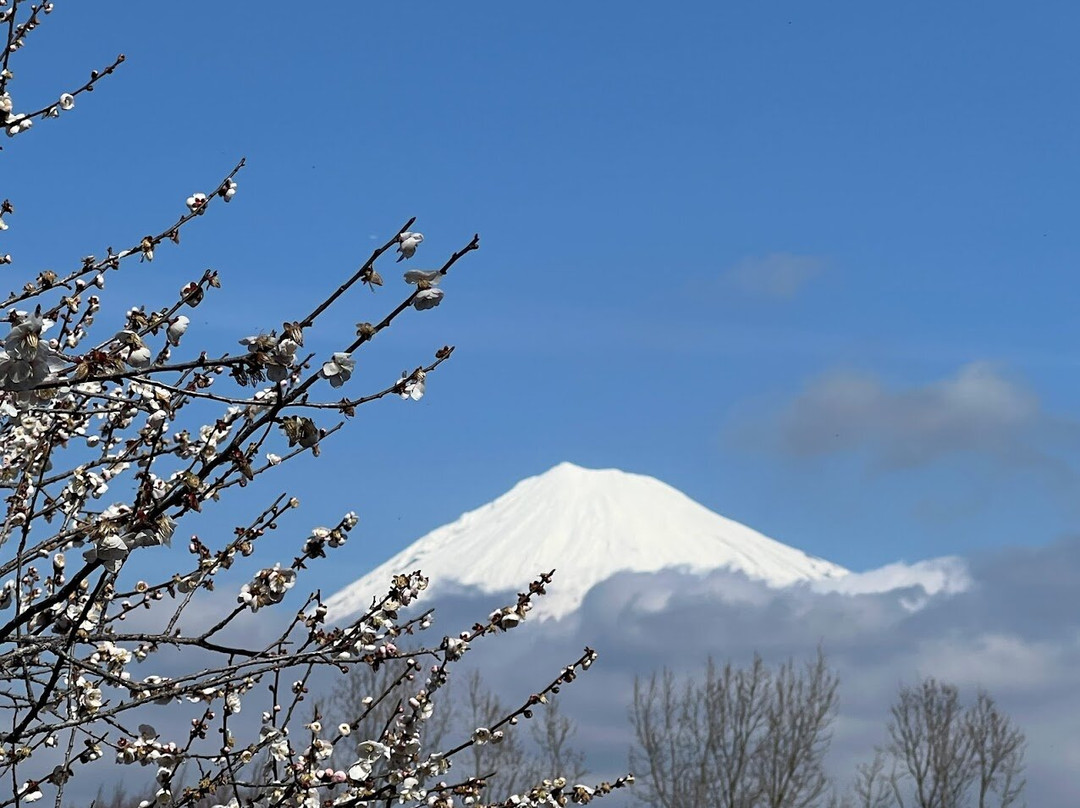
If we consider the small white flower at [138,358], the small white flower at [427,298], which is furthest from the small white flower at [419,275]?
the small white flower at [138,358]

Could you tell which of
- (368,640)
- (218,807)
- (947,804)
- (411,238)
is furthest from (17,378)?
(947,804)

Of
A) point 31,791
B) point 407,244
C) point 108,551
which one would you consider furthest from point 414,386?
point 31,791

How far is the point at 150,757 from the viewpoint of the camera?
4199 millimetres

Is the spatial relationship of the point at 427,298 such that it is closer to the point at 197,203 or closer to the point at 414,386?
the point at 414,386

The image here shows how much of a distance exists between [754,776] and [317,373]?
25008mm

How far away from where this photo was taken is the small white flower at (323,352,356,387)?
2967 millimetres

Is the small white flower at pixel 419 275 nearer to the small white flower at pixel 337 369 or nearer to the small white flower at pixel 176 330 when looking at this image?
the small white flower at pixel 337 369

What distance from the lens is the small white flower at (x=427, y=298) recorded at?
3.08m

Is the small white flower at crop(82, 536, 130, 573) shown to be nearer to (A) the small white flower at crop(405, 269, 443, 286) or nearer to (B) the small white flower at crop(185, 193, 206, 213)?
(A) the small white flower at crop(405, 269, 443, 286)

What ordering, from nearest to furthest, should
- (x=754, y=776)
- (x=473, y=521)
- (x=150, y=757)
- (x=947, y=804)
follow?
(x=150, y=757) < (x=754, y=776) < (x=947, y=804) < (x=473, y=521)

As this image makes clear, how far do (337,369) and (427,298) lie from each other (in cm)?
29

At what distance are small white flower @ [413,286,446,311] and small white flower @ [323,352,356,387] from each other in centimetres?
23

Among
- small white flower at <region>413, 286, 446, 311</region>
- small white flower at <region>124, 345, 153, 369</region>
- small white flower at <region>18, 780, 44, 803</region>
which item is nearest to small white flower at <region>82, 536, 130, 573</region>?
small white flower at <region>124, 345, 153, 369</region>

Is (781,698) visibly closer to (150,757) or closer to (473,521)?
(150,757)
